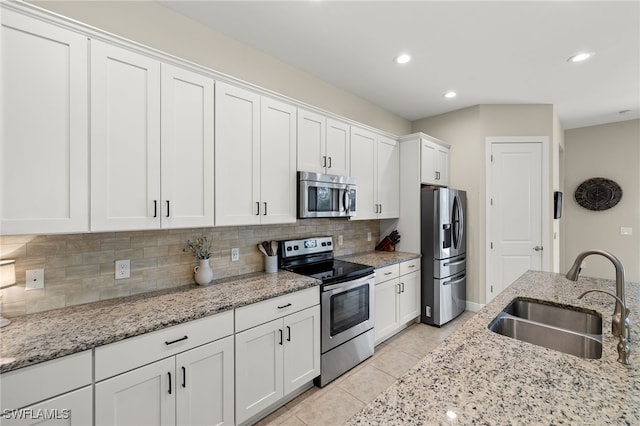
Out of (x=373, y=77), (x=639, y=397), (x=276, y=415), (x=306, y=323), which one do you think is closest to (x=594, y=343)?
(x=639, y=397)

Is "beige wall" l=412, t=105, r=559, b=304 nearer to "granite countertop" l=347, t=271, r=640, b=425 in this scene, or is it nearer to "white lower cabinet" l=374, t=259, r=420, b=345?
"white lower cabinet" l=374, t=259, r=420, b=345

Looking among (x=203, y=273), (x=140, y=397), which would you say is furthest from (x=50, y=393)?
(x=203, y=273)

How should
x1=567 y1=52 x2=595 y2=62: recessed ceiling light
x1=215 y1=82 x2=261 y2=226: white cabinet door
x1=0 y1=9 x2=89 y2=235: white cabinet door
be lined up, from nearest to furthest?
1. x1=0 y1=9 x2=89 y2=235: white cabinet door
2. x1=215 y1=82 x2=261 y2=226: white cabinet door
3. x1=567 y1=52 x2=595 y2=62: recessed ceiling light

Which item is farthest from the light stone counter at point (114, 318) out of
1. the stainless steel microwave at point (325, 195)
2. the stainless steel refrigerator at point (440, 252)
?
the stainless steel refrigerator at point (440, 252)

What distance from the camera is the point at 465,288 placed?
4047mm

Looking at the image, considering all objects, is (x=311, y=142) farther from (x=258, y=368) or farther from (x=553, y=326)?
(x=553, y=326)

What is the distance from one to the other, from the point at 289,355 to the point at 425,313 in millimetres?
2254

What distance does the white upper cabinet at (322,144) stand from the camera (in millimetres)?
2596

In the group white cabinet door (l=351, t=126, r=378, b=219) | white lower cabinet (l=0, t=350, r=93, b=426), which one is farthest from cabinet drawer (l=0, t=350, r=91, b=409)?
white cabinet door (l=351, t=126, r=378, b=219)

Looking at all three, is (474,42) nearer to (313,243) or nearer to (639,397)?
(313,243)

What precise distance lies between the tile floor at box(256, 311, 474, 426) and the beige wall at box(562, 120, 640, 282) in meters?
3.79

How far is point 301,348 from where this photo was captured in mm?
2166

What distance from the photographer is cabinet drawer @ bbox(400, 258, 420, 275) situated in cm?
332

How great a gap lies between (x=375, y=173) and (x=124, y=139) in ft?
8.44
